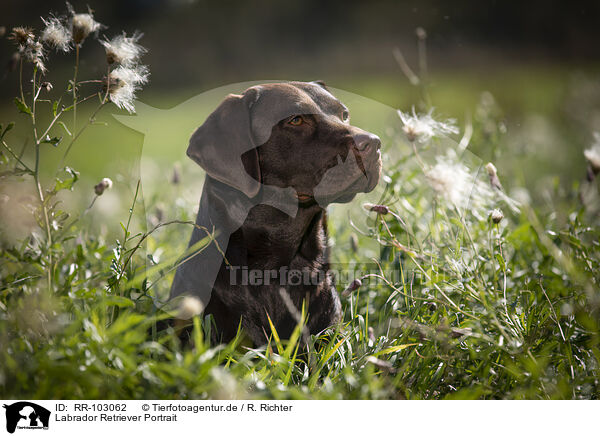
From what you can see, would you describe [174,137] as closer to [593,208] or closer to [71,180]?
[71,180]

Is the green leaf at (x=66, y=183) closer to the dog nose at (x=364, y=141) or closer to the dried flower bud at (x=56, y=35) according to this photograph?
the dried flower bud at (x=56, y=35)

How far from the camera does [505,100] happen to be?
5145mm

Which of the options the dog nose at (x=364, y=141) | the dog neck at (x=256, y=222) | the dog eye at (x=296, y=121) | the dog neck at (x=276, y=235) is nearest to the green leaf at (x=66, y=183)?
the dog neck at (x=256, y=222)

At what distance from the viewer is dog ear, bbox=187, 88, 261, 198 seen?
2100mm

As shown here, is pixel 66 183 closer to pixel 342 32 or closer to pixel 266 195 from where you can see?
pixel 266 195

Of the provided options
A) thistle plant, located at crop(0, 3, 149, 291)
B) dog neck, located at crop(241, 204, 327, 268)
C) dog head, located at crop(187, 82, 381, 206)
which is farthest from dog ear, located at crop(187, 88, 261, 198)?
thistle plant, located at crop(0, 3, 149, 291)

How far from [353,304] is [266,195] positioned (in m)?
0.68

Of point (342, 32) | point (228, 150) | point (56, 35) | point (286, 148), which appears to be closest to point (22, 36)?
point (56, 35)

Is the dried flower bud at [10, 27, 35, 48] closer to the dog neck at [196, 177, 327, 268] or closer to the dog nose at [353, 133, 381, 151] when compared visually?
the dog neck at [196, 177, 327, 268]

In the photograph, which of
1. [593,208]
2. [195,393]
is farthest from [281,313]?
[593,208]

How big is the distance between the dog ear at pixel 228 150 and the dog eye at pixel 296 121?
0.20 m

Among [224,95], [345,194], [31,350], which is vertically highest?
[224,95]

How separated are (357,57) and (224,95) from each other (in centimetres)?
253
